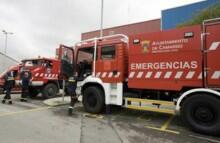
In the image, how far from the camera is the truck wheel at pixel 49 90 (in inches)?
557

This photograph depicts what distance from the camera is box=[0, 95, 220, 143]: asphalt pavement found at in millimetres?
5824

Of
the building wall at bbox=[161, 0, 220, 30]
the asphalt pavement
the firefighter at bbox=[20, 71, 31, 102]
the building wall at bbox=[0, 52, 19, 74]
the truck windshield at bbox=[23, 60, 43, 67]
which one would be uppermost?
the building wall at bbox=[161, 0, 220, 30]

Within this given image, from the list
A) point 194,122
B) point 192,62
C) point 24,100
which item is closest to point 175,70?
point 192,62

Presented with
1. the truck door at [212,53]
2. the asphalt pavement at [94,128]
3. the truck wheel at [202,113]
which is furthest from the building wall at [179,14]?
the truck wheel at [202,113]

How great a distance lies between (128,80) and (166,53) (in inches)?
66.1

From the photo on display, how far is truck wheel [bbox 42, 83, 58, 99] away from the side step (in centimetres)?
733

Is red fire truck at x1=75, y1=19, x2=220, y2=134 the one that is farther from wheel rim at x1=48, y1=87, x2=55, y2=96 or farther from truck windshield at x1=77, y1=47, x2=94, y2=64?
wheel rim at x1=48, y1=87, x2=55, y2=96

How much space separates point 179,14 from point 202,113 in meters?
25.0

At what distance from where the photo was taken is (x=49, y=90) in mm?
14414

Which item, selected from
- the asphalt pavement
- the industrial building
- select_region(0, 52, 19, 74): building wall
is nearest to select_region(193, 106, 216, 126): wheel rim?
the asphalt pavement

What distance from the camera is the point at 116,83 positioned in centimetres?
855

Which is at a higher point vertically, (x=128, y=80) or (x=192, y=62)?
(x=192, y=62)

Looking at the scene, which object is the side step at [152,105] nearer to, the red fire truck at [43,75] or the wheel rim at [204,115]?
the wheel rim at [204,115]

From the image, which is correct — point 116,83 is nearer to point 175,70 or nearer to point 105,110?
point 105,110
